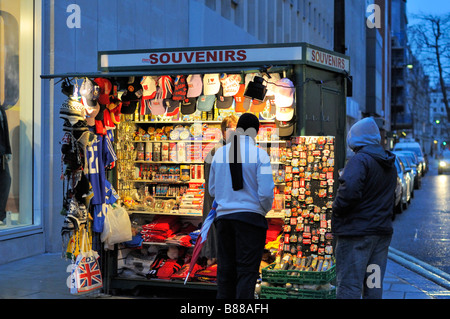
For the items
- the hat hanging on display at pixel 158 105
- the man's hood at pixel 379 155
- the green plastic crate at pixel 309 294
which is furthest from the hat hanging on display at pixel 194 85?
the man's hood at pixel 379 155

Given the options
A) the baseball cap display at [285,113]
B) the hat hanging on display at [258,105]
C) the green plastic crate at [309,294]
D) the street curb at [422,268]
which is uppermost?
the hat hanging on display at [258,105]

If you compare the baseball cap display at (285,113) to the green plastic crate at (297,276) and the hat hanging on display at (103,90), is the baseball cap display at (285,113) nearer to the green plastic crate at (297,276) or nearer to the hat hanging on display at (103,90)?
the green plastic crate at (297,276)

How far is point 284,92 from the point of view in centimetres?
741

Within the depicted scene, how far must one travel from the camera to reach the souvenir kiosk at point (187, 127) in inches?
292

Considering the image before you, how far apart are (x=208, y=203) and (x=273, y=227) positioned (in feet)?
3.59

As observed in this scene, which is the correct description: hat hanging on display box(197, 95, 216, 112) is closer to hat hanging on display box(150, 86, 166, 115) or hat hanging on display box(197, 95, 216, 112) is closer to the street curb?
hat hanging on display box(150, 86, 166, 115)

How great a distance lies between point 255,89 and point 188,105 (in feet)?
4.02

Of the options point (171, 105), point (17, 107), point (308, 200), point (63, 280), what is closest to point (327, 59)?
point (308, 200)

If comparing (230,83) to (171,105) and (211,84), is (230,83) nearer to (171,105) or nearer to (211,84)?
(211,84)

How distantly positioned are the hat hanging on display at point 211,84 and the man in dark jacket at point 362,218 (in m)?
2.84

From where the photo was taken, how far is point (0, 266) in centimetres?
955
